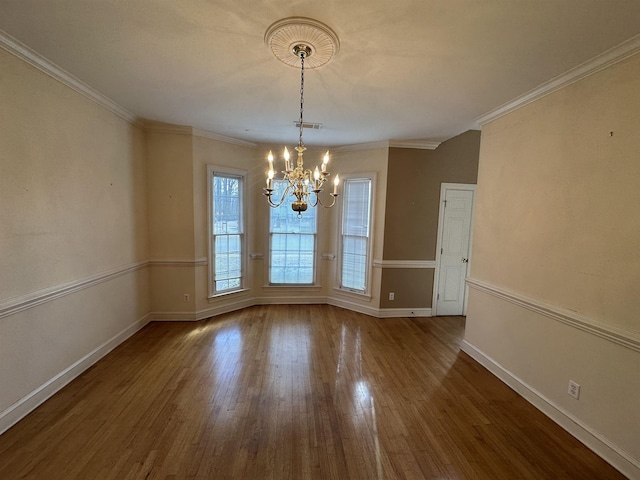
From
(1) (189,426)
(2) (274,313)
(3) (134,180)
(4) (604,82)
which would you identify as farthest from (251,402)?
(4) (604,82)

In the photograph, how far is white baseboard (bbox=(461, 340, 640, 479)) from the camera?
1807mm

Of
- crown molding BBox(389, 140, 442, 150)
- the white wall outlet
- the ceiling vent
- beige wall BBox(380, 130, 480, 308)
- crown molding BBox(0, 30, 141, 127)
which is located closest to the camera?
crown molding BBox(0, 30, 141, 127)

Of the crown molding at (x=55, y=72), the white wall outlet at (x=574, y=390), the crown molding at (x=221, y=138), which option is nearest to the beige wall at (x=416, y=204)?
the crown molding at (x=221, y=138)

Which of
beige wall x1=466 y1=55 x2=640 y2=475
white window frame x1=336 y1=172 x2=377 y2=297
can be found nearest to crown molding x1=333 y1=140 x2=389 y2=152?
white window frame x1=336 y1=172 x2=377 y2=297

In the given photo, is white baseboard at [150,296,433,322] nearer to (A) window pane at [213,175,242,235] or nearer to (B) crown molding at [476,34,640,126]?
(A) window pane at [213,175,242,235]

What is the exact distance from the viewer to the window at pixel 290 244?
4.90 m

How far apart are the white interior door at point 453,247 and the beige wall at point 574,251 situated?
4.89ft

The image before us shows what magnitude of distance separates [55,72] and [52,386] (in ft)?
8.47

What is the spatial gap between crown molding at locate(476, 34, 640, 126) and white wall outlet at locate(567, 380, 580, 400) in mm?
2274

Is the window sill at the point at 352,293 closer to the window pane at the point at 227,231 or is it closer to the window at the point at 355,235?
the window at the point at 355,235

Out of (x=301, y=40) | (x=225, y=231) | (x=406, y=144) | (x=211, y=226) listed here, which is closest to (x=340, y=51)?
(x=301, y=40)

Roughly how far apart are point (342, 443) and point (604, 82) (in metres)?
3.10

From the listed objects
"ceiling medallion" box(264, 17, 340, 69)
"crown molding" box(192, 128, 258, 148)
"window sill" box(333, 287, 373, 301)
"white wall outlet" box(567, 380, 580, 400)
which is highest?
"ceiling medallion" box(264, 17, 340, 69)

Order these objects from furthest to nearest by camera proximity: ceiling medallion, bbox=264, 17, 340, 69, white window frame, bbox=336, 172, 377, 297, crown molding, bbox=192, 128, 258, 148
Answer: white window frame, bbox=336, 172, 377, 297 < crown molding, bbox=192, 128, 258, 148 < ceiling medallion, bbox=264, 17, 340, 69
